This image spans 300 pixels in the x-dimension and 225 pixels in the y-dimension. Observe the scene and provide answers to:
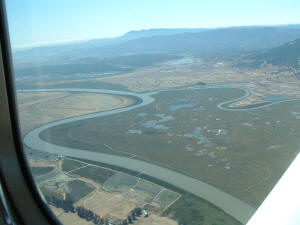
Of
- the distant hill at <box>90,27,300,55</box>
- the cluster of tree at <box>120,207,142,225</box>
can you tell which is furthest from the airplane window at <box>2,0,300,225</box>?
the distant hill at <box>90,27,300,55</box>

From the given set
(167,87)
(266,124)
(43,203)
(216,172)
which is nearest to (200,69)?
(167,87)

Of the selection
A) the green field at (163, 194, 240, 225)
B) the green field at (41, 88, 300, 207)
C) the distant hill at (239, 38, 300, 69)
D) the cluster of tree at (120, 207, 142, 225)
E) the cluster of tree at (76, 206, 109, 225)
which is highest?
the distant hill at (239, 38, 300, 69)

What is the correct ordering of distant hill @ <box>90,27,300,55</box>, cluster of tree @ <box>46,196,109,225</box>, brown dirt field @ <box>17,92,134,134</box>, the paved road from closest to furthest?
cluster of tree @ <box>46,196,109,225</box>, the paved road, brown dirt field @ <box>17,92,134,134</box>, distant hill @ <box>90,27,300,55</box>

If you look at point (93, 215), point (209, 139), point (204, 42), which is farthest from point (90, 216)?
point (204, 42)

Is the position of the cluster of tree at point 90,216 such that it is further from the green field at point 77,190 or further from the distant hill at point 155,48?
the distant hill at point 155,48

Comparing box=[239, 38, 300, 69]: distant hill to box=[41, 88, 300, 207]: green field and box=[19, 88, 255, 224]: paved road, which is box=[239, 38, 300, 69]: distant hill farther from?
box=[19, 88, 255, 224]: paved road

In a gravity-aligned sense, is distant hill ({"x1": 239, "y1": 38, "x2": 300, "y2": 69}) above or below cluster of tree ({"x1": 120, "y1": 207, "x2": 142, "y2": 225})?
above

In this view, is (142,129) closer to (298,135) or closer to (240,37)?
(298,135)
